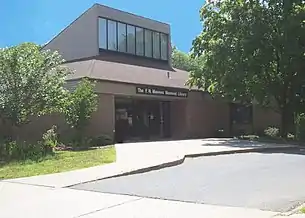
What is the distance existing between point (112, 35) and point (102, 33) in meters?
0.79

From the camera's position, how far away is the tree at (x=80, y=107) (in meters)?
21.4

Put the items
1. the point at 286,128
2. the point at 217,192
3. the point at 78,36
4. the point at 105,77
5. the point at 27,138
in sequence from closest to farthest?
1. the point at 217,192
2. the point at 27,138
3. the point at 105,77
4. the point at 286,128
5. the point at 78,36

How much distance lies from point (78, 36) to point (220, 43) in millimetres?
12895

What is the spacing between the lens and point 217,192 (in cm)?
927

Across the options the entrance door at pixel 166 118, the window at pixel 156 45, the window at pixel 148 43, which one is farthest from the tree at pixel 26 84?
the window at pixel 156 45

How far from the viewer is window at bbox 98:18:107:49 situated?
32.7m

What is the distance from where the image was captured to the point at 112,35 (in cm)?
3338

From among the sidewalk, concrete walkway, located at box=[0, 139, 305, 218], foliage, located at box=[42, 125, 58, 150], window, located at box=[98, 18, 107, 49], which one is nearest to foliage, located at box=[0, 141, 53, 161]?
foliage, located at box=[42, 125, 58, 150]

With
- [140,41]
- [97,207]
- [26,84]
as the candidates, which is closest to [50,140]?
[26,84]

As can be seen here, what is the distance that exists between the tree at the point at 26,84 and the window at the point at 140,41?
15470 mm

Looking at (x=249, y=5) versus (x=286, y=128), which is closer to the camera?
(x=249, y=5)

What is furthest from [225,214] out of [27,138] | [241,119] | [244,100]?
[241,119]

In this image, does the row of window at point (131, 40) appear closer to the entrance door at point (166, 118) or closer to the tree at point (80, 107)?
the entrance door at point (166, 118)

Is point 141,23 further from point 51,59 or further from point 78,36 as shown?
point 51,59
